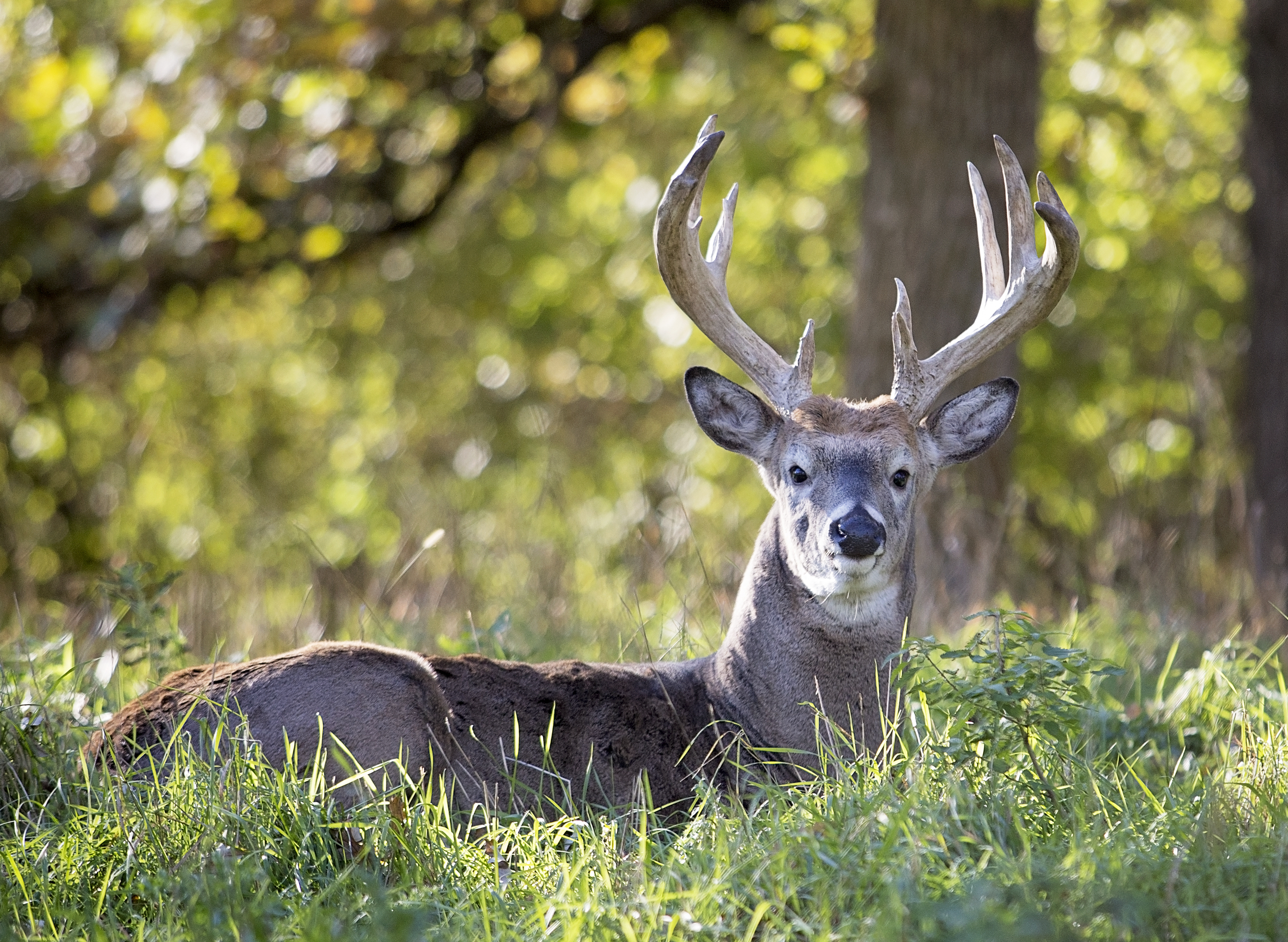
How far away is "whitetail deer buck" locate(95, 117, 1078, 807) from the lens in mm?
4160

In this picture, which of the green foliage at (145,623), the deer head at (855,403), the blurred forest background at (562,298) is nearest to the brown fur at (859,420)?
the deer head at (855,403)

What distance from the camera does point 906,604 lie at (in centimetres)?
466

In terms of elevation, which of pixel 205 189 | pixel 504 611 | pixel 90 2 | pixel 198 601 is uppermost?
pixel 90 2

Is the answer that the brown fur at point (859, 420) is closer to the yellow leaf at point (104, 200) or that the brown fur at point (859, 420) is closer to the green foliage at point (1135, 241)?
the green foliage at point (1135, 241)

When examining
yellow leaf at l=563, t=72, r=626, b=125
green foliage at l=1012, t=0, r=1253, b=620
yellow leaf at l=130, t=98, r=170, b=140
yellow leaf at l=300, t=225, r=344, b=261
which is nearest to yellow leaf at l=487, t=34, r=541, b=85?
yellow leaf at l=563, t=72, r=626, b=125

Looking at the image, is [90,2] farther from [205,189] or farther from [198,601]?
[198,601]

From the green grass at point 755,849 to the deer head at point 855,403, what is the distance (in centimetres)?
Result: 58

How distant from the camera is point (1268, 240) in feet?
33.8

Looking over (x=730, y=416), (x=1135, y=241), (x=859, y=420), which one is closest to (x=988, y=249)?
(x=859, y=420)

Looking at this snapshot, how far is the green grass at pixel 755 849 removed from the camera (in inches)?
117

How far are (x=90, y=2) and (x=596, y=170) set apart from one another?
15.7 ft

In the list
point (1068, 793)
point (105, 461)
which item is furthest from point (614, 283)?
point (1068, 793)

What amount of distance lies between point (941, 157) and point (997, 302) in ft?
11.4

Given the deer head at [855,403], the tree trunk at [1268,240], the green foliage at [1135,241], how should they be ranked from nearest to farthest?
the deer head at [855,403] < the tree trunk at [1268,240] < the green foliage at [1135,241]
